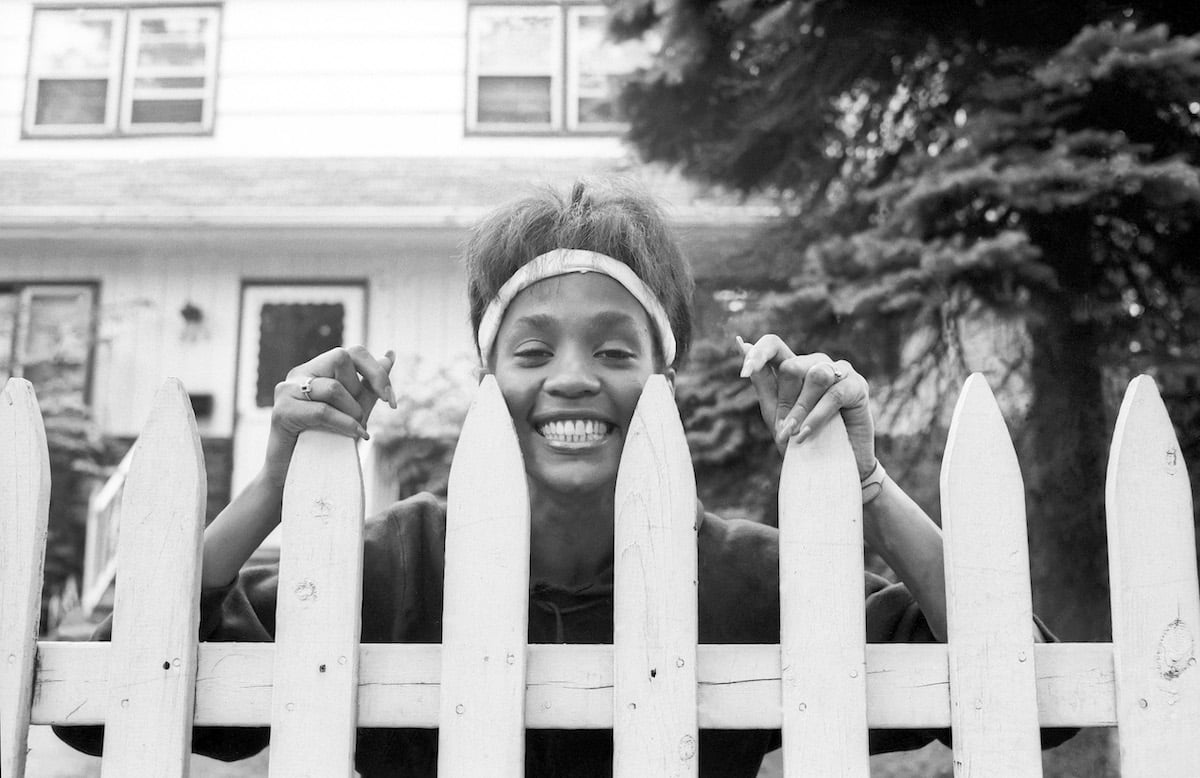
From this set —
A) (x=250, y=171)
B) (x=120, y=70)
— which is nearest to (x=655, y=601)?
(x=250, y=171)

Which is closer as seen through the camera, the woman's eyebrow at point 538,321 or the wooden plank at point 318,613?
the wooden plank at point 318,613

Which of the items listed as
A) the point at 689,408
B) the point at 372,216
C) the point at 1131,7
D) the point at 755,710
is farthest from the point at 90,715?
the point at 372,216

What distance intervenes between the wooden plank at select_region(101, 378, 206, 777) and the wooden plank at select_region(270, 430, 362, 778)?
0.13 metres

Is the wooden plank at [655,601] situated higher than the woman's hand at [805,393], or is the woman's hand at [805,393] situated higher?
the woman's hand at [805,393]

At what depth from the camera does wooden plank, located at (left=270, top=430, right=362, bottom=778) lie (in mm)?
1577

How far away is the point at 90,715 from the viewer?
1619 millimetres

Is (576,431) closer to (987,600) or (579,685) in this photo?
(579,685)

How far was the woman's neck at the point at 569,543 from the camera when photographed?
82.7 inches

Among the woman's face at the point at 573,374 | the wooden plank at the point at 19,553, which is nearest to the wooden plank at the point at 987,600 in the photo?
the woman's face at the point at 573,374

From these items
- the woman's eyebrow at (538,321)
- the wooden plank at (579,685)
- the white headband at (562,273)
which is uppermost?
the white headband at (562,273)

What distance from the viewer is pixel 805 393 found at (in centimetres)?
164

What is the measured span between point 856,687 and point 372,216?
27.6ft

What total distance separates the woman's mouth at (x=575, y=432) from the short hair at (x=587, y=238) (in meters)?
0.31

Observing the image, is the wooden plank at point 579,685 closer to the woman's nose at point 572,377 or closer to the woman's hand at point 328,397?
the woman's hand at point 328,397
